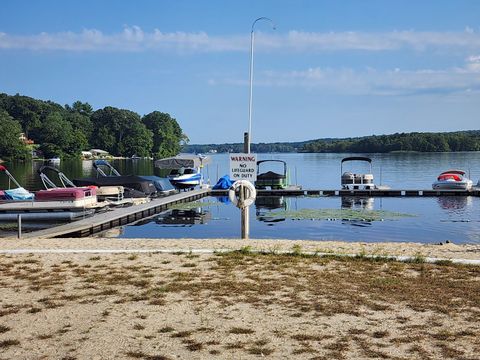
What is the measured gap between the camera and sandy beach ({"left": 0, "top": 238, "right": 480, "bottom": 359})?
585 cm

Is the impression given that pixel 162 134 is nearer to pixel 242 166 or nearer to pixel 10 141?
pixel 10 141

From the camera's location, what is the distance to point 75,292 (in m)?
8.33

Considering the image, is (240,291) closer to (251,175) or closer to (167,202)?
(251,175)

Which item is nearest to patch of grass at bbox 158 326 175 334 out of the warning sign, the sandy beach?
the sandy beach

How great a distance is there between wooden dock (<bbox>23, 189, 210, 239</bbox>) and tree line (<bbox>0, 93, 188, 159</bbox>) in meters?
88.7

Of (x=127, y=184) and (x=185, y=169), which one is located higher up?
(x=185, y=169)

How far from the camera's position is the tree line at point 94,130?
418 feet

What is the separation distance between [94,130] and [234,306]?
15013 centimetres

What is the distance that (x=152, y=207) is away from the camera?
30016mm

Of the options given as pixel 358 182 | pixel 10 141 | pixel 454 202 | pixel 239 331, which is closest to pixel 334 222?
pixel 454 202

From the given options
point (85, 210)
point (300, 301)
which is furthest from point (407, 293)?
point (85, 210)

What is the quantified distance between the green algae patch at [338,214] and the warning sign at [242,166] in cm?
1427

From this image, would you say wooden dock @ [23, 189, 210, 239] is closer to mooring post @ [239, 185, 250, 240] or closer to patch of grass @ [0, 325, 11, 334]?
mooring post @ [239, 185, 250, 240]

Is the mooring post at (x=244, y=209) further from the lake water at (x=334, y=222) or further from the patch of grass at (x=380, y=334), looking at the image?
the patch of grass at (x=380, y=334)
